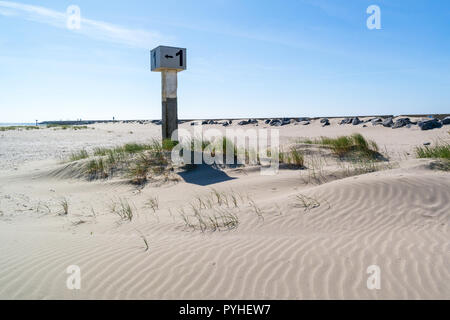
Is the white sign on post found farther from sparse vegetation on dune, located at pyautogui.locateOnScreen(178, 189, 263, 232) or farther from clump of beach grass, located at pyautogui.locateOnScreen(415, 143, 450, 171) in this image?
clump of beach grass, located at pyautogui.locateOnScreen(415, 143, 450, 171)

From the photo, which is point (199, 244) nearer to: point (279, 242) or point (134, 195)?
point (279, 242)

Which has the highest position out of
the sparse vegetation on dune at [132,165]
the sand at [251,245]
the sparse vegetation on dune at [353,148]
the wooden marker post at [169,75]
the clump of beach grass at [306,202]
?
the wooden marker post at [169,75]

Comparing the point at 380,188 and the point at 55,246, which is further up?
the point at 380,188

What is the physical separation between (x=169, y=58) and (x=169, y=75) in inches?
19.1

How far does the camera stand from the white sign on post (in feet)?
28.0

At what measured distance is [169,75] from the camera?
8.91 metres

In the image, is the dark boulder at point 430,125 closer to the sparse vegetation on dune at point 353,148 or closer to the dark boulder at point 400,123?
the dark boulder at point 400,123

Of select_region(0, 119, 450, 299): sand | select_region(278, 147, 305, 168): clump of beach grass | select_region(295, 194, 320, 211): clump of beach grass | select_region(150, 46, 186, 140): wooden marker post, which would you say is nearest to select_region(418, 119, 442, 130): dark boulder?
select_region(278, 147, 305, 168): clump of beach grass

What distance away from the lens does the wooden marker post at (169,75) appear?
857cm

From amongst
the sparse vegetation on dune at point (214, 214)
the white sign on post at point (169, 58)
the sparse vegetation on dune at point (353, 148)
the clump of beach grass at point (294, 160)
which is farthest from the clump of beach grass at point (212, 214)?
the sparse vegetation on dune at point (353, 148)
